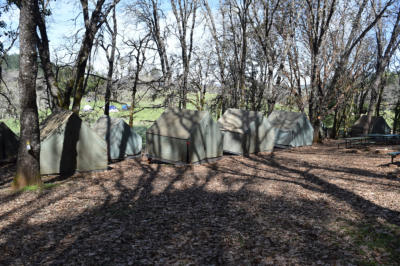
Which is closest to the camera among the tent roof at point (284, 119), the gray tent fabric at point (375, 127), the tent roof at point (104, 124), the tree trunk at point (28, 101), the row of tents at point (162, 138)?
the tree trunk at point (28, 101)

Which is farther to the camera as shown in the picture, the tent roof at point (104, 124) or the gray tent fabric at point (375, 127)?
the gray tent fabric at point (375, 127)

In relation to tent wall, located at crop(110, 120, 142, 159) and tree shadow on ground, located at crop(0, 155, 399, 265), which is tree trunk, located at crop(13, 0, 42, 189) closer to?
tree shadow on ground, located at crop(0, 155, 399, 265)

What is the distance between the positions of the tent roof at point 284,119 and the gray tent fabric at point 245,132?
367cm

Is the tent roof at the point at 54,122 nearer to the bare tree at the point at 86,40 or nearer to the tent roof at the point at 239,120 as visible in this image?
the bare tree at the point at 86,40

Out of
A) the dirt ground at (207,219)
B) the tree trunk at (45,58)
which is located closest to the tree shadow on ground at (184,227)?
the dirt ground at (207,219)

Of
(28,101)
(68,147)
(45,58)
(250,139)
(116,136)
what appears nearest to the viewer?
(28,101)

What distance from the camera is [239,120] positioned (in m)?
19.2

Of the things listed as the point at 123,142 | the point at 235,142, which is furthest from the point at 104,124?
the point at 235,142

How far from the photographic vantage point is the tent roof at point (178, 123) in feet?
50.3

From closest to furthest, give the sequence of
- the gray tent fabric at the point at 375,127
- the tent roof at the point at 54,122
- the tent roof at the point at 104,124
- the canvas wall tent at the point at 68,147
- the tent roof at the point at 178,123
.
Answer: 1. the canvas wall tent at the point at 68,147
2. the tent roof at the point at 54,122
3. the tent roof at the point at 178,123
4. the tent roof at the point at 104,124
5. the gray tent fabric at the point at 375,127

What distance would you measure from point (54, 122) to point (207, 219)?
26.4 ft

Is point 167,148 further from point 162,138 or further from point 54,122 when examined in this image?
point 54,122

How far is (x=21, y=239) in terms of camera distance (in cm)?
648

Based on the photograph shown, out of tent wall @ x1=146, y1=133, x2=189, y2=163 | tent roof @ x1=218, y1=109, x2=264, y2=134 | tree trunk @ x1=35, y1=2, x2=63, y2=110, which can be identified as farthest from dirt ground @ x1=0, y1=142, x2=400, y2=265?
tent roof @ x1=218, y1=109, x2=264, y2=134
